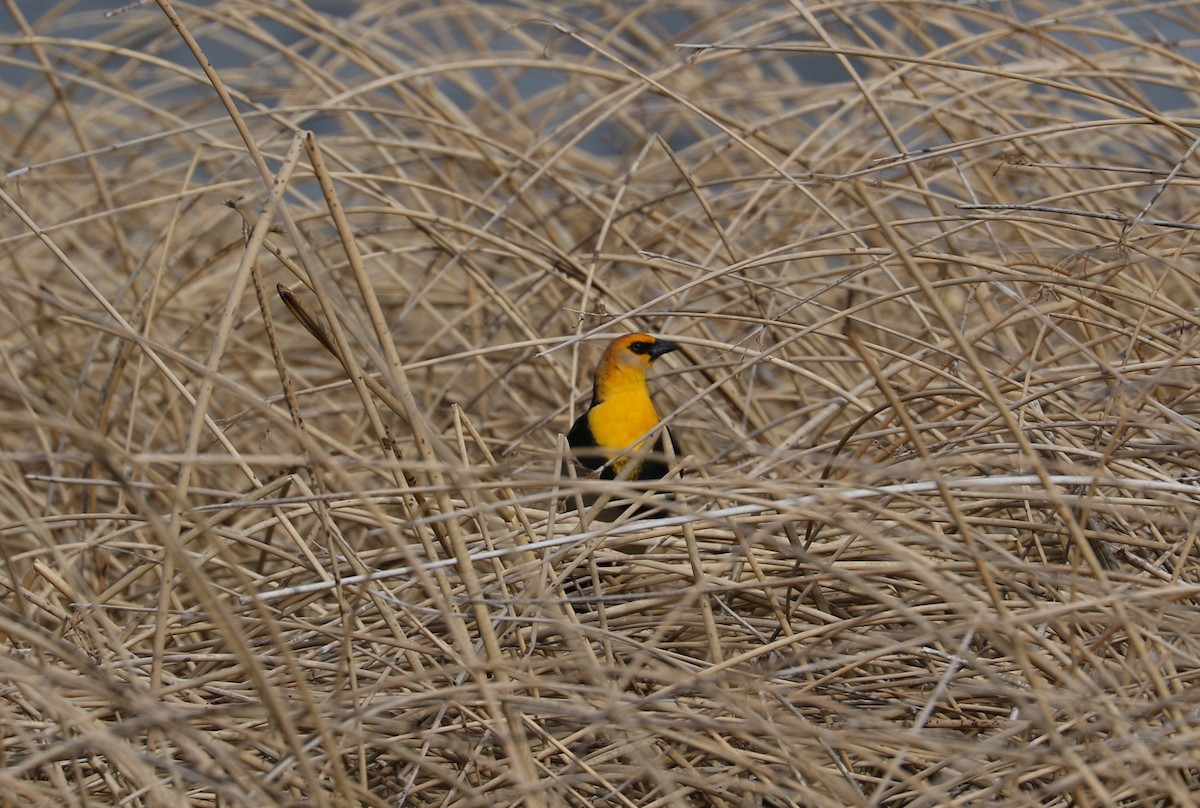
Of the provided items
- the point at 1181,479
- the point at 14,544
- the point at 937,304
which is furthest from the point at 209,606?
the point at 14,544

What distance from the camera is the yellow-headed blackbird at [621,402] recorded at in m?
2.93

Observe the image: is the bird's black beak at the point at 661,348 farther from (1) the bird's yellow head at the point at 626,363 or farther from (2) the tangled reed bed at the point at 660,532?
(2) the tangled reed bed at the point at 660,532

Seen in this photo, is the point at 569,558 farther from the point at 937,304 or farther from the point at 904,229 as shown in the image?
the point at 904,229

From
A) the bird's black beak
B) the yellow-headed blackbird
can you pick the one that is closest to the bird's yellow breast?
the yellow-headed blackbird

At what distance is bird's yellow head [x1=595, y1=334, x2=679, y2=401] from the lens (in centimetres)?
292

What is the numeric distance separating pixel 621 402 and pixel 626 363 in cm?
10

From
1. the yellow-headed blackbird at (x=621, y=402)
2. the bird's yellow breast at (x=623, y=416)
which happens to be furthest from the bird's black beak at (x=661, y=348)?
the bird's yellow breast at (x=623, y=416)

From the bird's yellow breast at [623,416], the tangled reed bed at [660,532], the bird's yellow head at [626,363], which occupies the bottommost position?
the bird's yellow breast at [623,416]

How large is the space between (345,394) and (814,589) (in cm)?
216

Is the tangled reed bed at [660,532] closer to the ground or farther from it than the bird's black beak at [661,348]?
farther from it

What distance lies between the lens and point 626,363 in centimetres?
297

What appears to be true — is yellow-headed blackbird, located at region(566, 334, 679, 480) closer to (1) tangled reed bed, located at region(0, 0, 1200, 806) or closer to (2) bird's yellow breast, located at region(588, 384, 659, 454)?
(2) bird's yellow breast, located at region(588, 384, 659, 454)

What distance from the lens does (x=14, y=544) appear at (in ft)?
9.16

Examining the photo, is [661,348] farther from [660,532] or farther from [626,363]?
[660,532]
